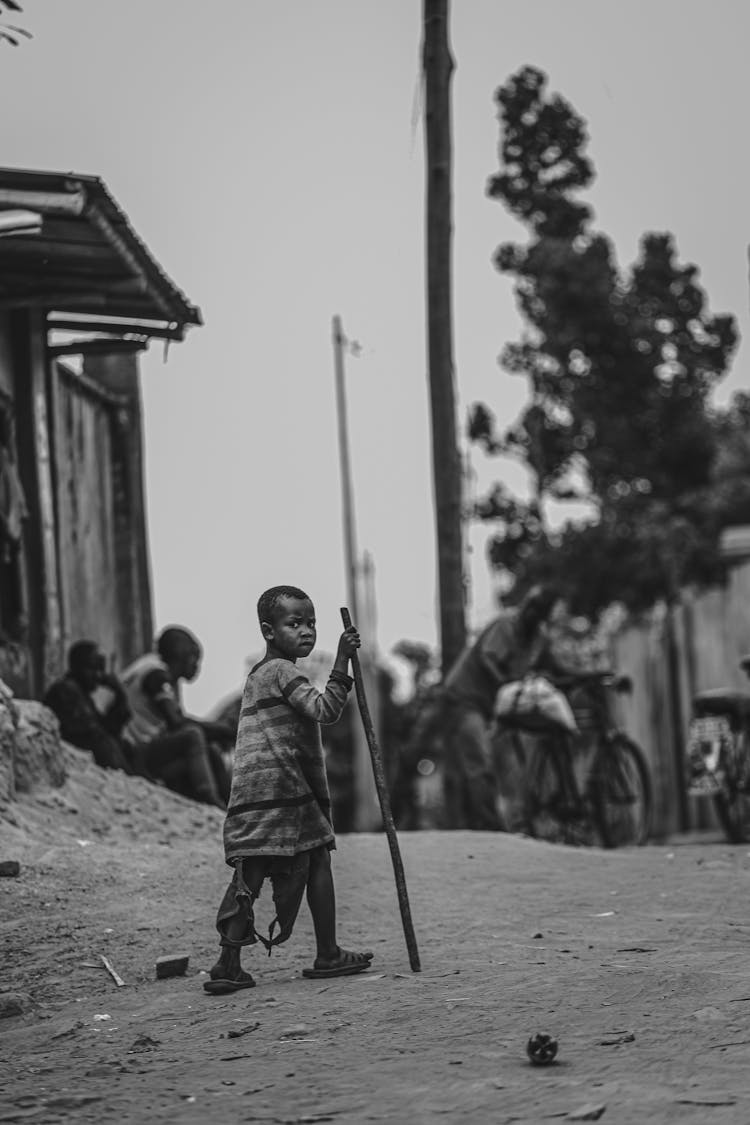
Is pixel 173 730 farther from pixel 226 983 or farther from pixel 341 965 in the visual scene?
pixel 226 983

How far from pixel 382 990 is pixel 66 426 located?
7.43 metres

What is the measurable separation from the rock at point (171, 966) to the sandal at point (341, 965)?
1.57 feet

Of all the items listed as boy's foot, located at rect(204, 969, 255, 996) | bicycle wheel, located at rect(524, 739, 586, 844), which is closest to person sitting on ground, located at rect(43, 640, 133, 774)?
bicycle wheel, located at rect(524, 739, 586, 844)

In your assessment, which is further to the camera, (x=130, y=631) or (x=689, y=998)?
(x=130, y=631)

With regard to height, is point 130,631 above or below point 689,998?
above

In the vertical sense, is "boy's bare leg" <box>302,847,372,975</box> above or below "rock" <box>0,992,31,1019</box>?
above

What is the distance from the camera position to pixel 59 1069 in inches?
208

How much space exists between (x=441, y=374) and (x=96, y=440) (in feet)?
8.46

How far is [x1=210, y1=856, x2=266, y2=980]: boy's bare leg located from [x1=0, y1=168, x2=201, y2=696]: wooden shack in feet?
14.4

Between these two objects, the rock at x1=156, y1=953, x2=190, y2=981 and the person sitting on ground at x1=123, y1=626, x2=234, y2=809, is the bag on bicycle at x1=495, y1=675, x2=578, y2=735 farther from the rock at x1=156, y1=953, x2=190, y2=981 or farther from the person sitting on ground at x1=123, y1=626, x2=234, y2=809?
the rock at x1=156, y1=953, x2=190, y2=981

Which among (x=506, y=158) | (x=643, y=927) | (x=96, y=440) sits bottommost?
(x=643, y=927)

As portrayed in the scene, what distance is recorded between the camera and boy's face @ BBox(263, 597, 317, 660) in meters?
6.57

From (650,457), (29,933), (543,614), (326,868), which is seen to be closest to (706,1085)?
(326,868)

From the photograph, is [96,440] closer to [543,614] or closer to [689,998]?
[543,614]
